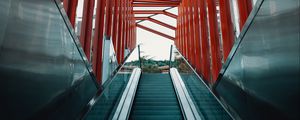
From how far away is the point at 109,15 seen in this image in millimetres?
8750

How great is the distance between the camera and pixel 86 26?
Result: 6.17 m

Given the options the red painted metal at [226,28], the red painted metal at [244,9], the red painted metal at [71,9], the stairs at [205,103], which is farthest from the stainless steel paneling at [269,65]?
the red painted metal at [71,9]

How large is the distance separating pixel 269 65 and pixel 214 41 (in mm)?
4831

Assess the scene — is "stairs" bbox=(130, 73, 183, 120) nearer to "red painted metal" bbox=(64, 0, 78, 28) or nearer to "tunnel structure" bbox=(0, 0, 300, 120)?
"tunnel structure" bbox=(0, 0, 300, 120)

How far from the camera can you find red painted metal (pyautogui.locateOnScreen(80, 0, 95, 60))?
6.09m

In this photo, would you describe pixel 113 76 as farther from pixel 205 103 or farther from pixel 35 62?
pixel 35 62

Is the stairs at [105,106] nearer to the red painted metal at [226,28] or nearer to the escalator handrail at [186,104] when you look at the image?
the escalator handrail at [186,104]

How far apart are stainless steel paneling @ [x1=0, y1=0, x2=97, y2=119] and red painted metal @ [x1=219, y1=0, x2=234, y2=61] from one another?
402 cm

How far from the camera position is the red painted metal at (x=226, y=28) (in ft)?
20.7

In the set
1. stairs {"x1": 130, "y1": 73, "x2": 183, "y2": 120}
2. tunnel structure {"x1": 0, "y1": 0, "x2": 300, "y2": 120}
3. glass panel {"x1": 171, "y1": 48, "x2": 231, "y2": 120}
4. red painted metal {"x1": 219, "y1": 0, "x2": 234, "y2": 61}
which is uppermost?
red painted metal {"x1": 219, "y1": 0, "x2": 234, "y2": 61}

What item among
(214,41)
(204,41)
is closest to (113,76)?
(214,41)

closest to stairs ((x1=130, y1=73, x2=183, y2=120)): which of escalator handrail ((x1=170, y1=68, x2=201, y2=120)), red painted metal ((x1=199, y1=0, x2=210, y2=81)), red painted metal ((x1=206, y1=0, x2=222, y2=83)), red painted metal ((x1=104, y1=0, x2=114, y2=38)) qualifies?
escalator handrail ((x1=170, y1=68, x2=201, y2=120))

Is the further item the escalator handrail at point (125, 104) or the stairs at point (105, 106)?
the escalator handrail at point (125, 104)

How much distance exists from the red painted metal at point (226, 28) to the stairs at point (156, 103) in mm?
1835
